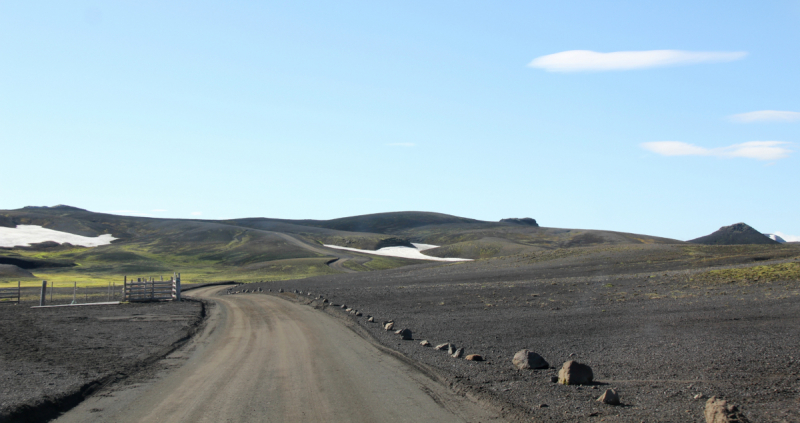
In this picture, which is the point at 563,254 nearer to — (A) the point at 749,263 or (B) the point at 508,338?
(A) the point at 749,263

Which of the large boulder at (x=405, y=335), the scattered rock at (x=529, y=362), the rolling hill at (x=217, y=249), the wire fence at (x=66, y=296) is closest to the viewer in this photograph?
the scattered rock at (x=529, y=362)

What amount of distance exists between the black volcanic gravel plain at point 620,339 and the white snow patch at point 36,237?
424 ft

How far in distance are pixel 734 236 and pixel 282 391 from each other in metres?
175

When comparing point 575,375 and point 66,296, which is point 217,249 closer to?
point 66,296

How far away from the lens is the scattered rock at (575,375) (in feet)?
31.8

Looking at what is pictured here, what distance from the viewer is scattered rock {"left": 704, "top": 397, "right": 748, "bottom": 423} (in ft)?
22.7

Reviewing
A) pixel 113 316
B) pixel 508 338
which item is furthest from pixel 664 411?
pixel 113 316

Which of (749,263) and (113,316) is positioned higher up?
(749,263)

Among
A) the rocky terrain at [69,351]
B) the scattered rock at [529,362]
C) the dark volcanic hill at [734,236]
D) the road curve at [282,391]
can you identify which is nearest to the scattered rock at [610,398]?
the road curve at [282,391]

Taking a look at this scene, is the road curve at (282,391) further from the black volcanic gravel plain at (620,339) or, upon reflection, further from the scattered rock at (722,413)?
the scattered rock at (722,413)

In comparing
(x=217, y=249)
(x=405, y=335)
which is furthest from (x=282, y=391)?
(x=217, y=249)

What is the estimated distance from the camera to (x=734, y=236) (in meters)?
156

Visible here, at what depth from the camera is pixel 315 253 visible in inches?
4828

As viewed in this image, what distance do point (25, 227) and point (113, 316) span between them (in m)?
156
